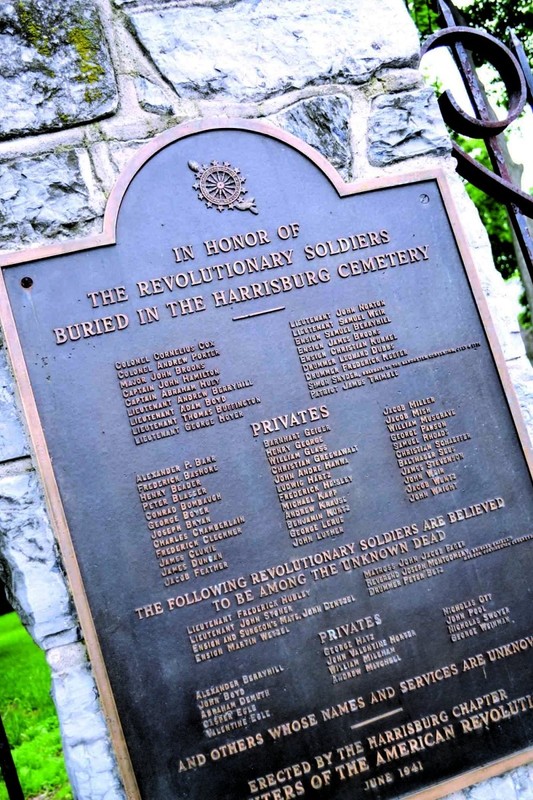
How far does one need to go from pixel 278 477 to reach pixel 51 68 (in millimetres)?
1856

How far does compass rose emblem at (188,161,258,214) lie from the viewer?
305 cm

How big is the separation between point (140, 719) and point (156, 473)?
2.76ft

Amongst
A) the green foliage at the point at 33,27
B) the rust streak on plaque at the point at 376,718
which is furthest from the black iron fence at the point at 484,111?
the rust streak on plaque at the point at 376,718

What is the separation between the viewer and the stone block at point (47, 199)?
9.55 feet

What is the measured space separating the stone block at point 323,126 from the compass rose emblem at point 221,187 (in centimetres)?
33

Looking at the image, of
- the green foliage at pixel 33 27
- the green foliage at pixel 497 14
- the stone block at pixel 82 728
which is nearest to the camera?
the stone block at pixel 82 728

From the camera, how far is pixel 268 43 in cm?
324

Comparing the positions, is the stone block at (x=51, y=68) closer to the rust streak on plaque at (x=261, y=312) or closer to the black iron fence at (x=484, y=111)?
the rust streak on plaque at (x=261, y=312)

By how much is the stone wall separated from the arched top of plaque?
68 mm

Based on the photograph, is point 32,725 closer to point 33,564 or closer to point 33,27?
point 33,564

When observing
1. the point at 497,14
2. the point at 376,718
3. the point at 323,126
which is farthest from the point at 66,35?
the point at 497,14

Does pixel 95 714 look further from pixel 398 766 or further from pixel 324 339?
pixel 324 339

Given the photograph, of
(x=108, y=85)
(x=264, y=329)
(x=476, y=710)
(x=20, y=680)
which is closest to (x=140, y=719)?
(x=476, y=710)

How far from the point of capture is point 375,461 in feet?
9.59
